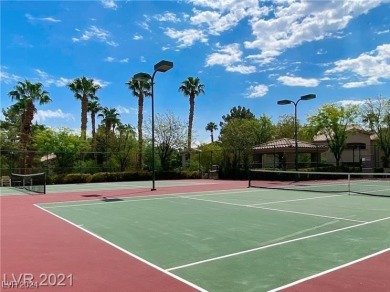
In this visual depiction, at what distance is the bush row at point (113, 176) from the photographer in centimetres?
2950

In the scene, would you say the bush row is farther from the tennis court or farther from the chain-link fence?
the tennis court

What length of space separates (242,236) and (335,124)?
34.7 m

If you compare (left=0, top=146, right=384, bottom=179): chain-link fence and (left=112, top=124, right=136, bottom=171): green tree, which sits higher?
(left=112, top=124, right=136, bottom=171): green tree

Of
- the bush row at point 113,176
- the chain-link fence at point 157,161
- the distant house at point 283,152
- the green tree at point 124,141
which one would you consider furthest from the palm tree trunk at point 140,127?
the distant house at point 283,152

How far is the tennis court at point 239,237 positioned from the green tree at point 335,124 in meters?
27.5

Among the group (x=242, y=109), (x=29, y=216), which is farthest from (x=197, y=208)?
(x=242, y=109)

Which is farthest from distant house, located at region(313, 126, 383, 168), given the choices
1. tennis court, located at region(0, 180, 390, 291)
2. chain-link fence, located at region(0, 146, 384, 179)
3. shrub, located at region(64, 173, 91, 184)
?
tennis court, located at region(0, 180, 390, 291)

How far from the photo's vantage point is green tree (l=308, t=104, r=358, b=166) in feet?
129

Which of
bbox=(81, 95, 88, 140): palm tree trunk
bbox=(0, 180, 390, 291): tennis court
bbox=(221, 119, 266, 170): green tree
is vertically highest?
bbox=(81, 95, 88, 140): palm tree trunk

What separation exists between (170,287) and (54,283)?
152 cm

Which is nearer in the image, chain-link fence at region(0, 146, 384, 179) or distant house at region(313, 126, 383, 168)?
chain-link fence at region(0, 146, 384, 179)

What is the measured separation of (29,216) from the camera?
10898 millimetres

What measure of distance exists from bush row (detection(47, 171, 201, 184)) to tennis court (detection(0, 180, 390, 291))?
1713 cm

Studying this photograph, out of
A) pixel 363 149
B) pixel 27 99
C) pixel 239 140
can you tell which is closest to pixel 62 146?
pixel 27 99
